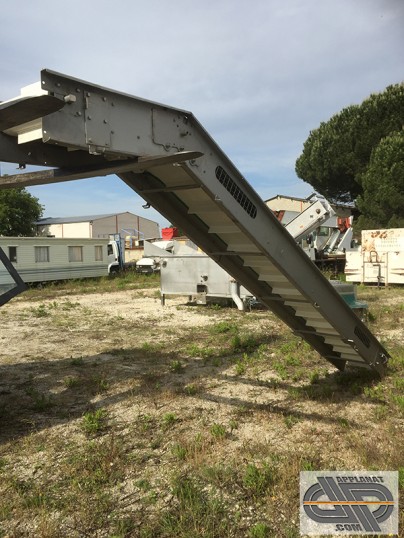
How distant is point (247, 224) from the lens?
416 cm

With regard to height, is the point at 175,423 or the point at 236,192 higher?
the point at 236,192

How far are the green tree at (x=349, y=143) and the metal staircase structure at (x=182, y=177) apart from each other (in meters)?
28.1

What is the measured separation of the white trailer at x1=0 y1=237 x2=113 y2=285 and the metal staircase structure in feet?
53.6

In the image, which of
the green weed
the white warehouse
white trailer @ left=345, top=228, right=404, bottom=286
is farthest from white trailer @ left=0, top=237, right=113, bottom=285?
the white warehouse

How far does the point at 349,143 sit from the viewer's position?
35.1 metres

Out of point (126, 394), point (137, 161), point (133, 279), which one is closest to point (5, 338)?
point (126, 394)

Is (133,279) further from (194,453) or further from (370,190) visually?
(194,453)

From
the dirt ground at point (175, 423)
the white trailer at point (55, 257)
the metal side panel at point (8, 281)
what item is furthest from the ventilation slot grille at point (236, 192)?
the white trailer at point (55, 257)

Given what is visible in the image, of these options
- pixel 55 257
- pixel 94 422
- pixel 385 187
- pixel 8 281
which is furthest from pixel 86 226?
pixel 94 422

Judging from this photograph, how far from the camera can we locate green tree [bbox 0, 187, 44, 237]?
39719 millimetres

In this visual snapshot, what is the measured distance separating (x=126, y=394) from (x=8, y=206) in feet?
127

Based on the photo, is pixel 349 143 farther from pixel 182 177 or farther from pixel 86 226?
pixel 182 177

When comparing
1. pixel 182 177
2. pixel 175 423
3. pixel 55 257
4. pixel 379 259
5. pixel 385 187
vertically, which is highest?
pixel 385 187

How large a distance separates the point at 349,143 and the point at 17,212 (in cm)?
2974
